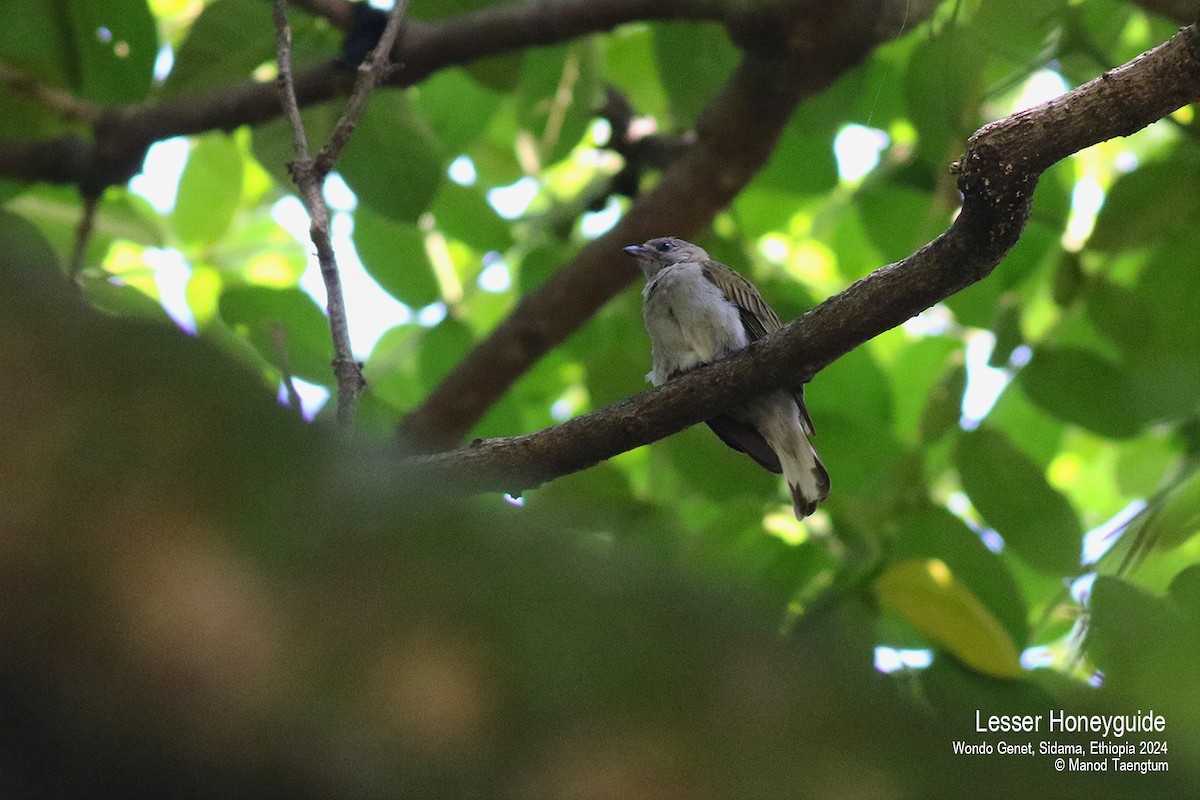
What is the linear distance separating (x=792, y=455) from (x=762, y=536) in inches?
15.3

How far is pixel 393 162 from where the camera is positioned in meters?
5.14

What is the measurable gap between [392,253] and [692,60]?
1.84 m

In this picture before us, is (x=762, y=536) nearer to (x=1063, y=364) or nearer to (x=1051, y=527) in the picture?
(x=1051, y=527)

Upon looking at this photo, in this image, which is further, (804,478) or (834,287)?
(834,287)

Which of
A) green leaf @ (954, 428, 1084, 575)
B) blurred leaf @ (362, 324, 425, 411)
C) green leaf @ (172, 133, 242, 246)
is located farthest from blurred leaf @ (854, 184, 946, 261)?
green leaf @ (172, 133, 242, 246)

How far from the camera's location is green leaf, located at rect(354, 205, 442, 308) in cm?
574

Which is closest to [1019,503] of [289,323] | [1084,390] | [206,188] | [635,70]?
[1084,390]

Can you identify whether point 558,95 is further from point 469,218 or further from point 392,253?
point 392,253

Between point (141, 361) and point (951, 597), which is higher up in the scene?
point (951, 597)

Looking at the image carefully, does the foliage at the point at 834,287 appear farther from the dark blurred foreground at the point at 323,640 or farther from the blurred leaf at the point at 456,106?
the dark blurred foreground at the point at 323,640

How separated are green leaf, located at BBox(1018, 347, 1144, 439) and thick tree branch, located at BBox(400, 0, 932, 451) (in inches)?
67.6

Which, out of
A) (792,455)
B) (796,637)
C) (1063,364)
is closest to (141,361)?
(796,637)

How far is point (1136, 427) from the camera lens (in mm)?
4863

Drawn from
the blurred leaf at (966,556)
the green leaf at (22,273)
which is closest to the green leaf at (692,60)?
the blurred leaf at (966,556)
